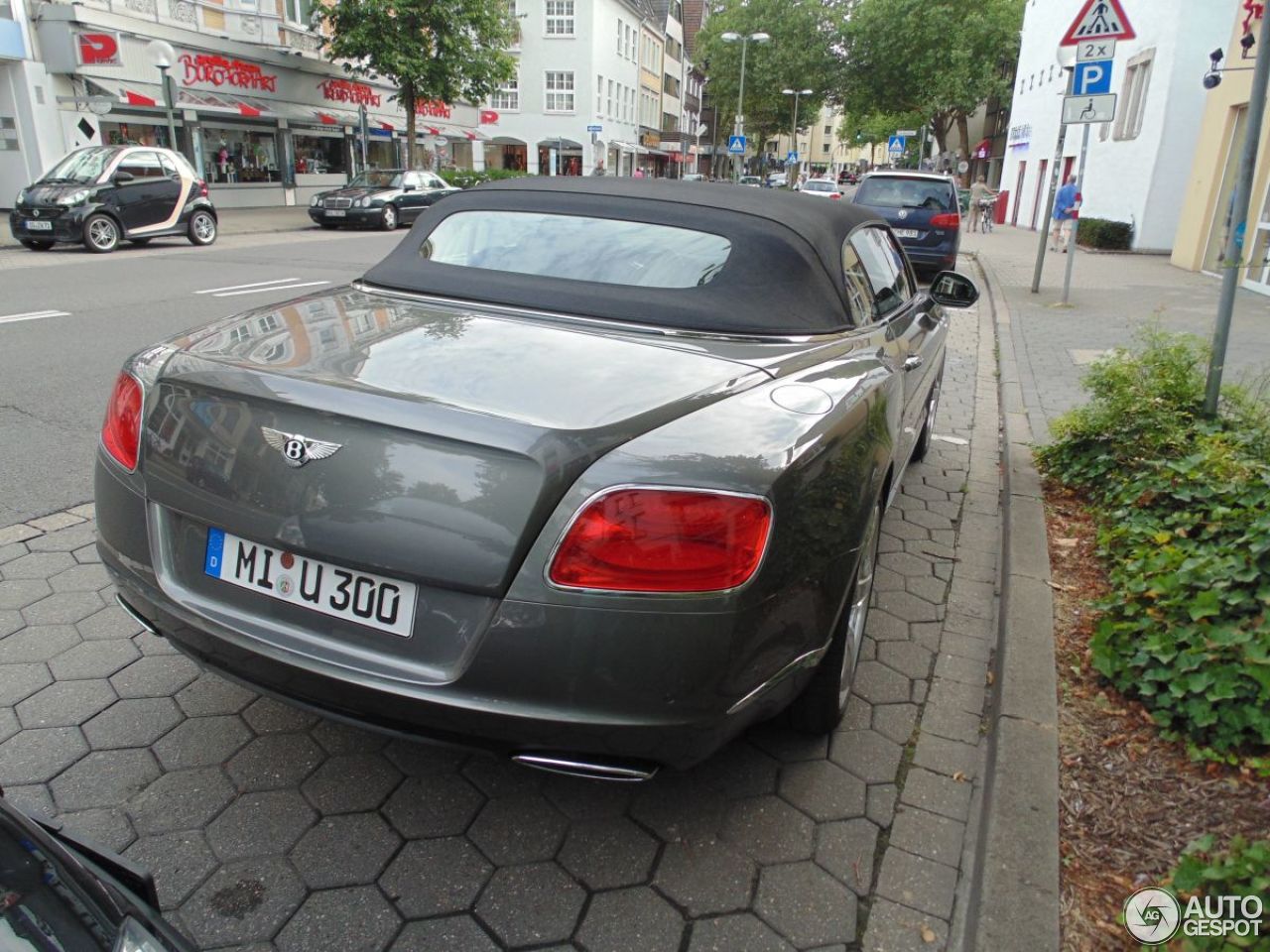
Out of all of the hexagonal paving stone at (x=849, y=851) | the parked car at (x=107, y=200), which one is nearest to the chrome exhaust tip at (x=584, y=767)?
the hexagonal paving stone at (x=849, y=851)

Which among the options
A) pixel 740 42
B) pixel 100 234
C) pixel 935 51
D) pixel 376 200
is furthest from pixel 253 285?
pixel 740 42

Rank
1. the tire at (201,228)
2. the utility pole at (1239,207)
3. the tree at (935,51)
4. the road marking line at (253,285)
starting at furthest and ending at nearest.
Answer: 1. the tree at (935,51)
2. the tire at (201,228)
3. the road marking line at (253,285)
4. the utility pole at (1239,207)

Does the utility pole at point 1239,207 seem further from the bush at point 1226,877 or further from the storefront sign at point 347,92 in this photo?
the storefront sign at point 347,92

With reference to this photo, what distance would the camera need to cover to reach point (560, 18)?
2028 inches

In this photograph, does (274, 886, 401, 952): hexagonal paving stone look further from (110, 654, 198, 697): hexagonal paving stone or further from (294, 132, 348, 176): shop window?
(294, 132, 348, 176): shop window

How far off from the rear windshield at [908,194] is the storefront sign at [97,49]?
17583 mm

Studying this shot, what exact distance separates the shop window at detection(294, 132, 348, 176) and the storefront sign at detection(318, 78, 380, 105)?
1.41 meters

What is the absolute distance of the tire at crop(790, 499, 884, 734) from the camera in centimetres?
252

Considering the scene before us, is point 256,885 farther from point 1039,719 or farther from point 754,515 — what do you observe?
point 1039,719

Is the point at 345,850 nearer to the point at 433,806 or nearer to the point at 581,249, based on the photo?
the point at 433,806

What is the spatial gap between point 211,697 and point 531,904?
4.30ft

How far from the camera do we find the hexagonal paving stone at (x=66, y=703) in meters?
2.66

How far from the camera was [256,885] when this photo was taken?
2.10 meters

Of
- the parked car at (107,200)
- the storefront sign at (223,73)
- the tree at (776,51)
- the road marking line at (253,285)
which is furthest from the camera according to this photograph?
the tree at (776,51)
